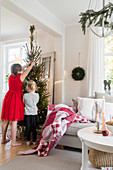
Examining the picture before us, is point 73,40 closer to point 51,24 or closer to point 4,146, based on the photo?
point 51,24

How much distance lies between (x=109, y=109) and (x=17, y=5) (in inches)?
98.7

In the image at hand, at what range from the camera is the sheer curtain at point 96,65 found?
14.7ft

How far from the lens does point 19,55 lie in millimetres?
6207

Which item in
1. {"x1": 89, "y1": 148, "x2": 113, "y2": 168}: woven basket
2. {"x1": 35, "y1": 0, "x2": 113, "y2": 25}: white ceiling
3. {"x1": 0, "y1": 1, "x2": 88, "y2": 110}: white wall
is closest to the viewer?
{"x1": 89, "y1": 148, "x2": 113, "y2": 168}: woven basket

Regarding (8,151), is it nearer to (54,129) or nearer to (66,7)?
(54,129)

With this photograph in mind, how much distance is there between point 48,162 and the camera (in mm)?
2369

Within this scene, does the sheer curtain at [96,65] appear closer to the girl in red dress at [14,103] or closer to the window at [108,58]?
the window at [108,58]

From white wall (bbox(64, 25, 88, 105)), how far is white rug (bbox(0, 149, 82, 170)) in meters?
2.41

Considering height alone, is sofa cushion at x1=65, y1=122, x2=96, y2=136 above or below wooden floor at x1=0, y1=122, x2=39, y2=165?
above

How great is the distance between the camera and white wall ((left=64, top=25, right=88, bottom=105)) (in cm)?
486

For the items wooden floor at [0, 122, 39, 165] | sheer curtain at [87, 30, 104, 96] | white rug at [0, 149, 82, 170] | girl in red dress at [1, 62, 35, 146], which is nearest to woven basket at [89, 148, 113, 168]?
white rug at [0, 149, 82, 170]

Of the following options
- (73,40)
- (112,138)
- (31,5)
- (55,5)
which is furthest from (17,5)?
(112,138)

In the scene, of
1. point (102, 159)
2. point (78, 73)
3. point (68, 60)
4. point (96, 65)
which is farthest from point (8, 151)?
point (68, 60)

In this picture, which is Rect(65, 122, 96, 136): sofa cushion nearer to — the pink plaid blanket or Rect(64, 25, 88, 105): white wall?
the pink plaid blanket
